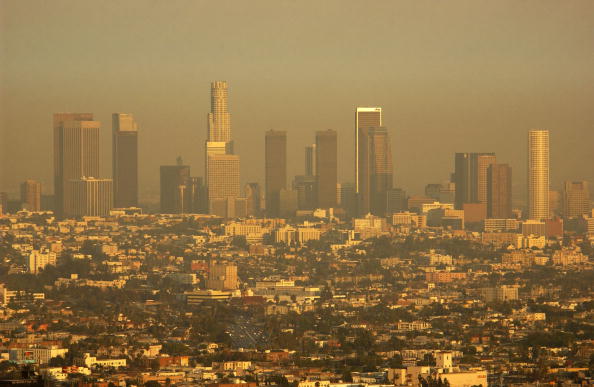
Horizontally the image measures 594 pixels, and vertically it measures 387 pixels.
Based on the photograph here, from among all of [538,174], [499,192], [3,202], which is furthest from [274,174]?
[3,202]

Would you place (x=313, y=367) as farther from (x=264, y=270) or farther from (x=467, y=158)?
(x=467, y=158)

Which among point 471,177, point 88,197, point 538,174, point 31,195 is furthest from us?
point 88,197

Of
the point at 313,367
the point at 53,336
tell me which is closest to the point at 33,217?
the point at 53,336

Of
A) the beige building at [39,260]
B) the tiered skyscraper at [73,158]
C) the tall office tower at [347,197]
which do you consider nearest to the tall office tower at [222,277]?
the beige building at [39,260]

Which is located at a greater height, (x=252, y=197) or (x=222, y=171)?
(x=222, y=171)

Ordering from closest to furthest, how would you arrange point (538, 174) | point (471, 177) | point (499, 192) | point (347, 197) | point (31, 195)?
point (31, 195), point (538, 174), point (499, 192), point (471, 177), point (347, 197)

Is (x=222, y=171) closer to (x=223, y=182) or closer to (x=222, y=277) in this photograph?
(x=223, y=182)
